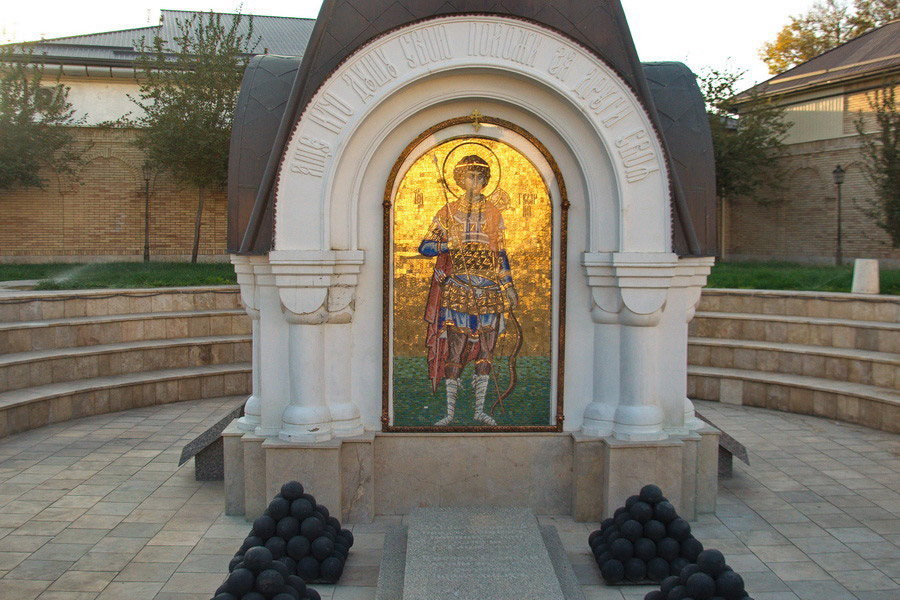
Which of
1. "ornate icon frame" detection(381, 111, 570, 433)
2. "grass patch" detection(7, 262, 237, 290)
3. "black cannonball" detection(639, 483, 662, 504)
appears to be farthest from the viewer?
"grass patch" detection(7, 262, 237, 290)

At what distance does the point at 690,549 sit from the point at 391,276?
3.34 metres

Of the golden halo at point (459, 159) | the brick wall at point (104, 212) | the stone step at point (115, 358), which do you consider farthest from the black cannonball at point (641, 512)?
the brick wall at point (104, 212)

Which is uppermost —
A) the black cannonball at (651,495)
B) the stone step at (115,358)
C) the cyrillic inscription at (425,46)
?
the cyrillic inscription at (425,46)

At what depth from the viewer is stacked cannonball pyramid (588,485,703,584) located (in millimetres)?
6133

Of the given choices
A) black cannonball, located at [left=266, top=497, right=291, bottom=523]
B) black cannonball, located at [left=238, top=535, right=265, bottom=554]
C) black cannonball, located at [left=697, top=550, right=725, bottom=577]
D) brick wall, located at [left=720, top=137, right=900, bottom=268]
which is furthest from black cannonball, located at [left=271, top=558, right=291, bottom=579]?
brick wall, located at [left=720, top=137, right=900, bottom=268]

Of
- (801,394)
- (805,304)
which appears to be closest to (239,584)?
(801,394)

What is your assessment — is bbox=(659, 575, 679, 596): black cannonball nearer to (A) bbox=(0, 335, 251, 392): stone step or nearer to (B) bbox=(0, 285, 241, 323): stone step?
(A) bbox=(0, 335, 251, 392): stone step

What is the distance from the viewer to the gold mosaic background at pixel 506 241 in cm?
739

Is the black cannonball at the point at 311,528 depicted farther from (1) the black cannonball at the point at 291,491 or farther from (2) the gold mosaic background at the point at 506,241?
(2) the gold mosaic background at the point at 506,241

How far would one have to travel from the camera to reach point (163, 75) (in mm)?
23109

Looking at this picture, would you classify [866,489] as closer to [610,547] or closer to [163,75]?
[610,547]

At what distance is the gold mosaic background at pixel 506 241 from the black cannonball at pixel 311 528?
5.83ft

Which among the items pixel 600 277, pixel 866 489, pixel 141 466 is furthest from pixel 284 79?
pixel 866 489

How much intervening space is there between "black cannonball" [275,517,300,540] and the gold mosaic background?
72.2 inches
